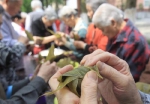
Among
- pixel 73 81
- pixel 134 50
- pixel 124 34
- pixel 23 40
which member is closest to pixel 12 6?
pixel 23 40

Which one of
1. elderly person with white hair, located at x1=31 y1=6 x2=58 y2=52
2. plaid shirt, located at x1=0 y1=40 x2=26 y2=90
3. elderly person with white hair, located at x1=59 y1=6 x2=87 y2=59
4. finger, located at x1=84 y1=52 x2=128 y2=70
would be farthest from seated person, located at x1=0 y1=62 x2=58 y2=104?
elderly person with white hair, located at x1=31 y1=6 x2=58 y2=52

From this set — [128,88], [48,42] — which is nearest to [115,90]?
[128,88]

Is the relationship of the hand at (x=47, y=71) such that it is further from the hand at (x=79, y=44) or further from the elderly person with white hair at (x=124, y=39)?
the hand at (x=79, y=44)

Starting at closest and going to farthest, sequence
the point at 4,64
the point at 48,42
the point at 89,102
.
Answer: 1. the point at 89,102
2. the point at 4,64
3. the point at 48,42

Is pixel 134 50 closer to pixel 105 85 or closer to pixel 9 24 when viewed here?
pixel 105 85

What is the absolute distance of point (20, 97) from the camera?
1214 mm

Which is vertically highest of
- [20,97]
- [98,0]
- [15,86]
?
[98,0]

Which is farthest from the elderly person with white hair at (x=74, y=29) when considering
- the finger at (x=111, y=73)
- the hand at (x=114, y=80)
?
the finger at (x=111, y=73)

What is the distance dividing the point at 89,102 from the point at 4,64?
111cm

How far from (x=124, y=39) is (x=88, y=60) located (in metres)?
1.04

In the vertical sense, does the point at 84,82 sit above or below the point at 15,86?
above

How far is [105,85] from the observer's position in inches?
36.9

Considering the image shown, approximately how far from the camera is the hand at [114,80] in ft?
2.47

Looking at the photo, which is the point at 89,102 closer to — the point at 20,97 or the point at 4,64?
the point at 20,97
